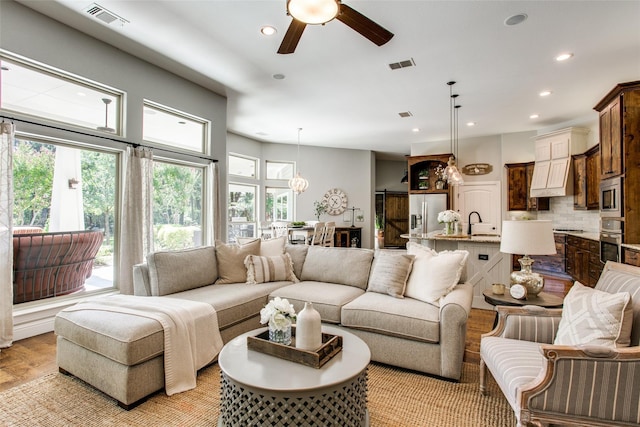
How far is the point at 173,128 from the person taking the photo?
4.76 m

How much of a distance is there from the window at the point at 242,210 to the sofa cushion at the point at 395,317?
5.46 meters

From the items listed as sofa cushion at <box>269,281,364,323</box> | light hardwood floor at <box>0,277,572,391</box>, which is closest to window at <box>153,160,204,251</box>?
light hardwood floor at <box>0,277,572,391</box>

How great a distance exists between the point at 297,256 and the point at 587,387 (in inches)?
113

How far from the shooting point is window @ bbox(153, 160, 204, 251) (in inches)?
180

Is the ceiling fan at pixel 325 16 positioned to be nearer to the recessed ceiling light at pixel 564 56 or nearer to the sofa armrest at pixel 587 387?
the sofa armrest at pixel 587 387

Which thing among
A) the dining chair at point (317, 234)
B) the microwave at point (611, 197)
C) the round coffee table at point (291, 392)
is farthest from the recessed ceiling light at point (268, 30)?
the microwave at point (611, 197)

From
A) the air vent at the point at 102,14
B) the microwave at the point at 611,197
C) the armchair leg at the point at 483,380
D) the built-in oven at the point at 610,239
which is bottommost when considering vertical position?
the armchair leg at the point at 483,380

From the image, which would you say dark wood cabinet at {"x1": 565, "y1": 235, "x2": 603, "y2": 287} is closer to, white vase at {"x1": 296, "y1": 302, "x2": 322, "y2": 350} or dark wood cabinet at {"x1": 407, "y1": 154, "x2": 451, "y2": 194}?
dark wood cabinet at {"x1": 407, "y1": 154, "x2": 451, "y2": 194}

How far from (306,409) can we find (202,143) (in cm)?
466

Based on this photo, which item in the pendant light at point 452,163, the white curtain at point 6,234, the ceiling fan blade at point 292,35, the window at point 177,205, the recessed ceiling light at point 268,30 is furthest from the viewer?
the pendant light at point 452,163

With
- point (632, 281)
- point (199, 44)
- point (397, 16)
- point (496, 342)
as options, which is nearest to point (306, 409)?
point (496, 342)

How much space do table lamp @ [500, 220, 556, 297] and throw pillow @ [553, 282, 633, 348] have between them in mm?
627

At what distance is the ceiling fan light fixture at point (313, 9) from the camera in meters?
1.90

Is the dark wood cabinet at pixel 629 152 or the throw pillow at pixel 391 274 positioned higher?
the dark wood cabinet at pixel 629 152
